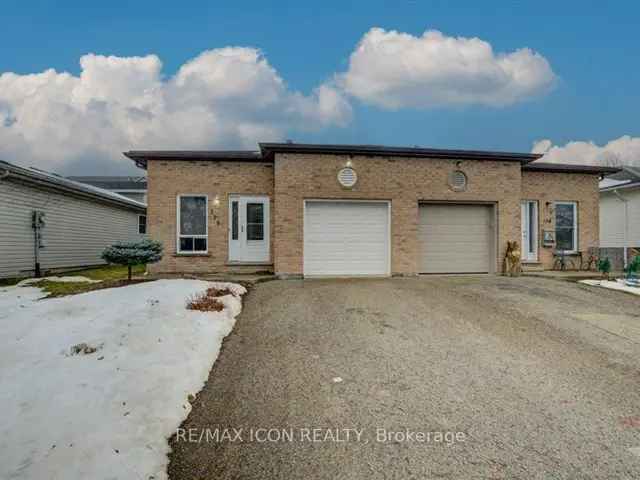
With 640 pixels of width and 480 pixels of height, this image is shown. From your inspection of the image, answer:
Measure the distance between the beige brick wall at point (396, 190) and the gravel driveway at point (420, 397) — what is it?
A: 155 inches

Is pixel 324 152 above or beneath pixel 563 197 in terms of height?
above

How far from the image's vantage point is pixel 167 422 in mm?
2994

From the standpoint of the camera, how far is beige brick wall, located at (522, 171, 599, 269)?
39.5 feet

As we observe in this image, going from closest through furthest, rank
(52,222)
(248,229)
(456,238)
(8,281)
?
(8,281) → (248,229) → (456,238) → (52,222)

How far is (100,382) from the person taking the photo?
3.46m

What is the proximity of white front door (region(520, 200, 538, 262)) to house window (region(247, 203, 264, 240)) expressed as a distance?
8.40 metres

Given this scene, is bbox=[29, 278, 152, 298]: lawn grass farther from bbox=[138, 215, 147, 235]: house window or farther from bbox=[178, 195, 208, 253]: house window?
bbox=[138, 215, 147, 235]: house window

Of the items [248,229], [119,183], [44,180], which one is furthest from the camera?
[119,183]

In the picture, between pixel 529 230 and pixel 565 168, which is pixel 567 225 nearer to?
pixel 529 230

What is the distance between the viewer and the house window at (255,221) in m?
11.2

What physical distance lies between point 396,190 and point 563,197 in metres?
A: 6.15

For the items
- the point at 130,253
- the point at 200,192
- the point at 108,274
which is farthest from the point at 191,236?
the point at 108,274

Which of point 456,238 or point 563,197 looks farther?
point 563,197

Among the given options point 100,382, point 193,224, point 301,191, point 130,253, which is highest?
point 301,191
